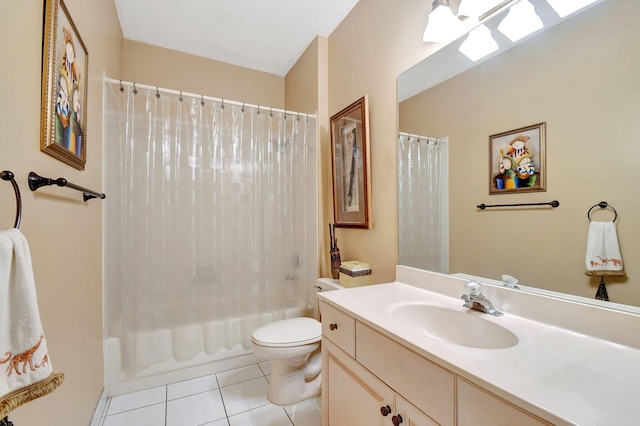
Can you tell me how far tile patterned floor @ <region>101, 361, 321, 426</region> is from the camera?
153 cm

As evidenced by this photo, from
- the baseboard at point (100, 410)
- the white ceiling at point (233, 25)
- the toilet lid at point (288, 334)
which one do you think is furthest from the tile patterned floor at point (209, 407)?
the white ceiling at point (233, 25)

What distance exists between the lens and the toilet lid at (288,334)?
1592 millimetres

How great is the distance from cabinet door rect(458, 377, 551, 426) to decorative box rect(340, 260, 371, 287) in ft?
3.59

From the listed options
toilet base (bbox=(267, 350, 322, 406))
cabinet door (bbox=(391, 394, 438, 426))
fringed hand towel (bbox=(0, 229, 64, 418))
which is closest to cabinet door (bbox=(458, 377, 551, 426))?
cabinet door (bbox=(391, 394, 438, 426))

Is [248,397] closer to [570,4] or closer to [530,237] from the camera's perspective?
[530,237]

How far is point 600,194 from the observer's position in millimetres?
832

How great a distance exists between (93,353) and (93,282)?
373 millimetres

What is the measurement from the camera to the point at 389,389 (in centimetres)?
87

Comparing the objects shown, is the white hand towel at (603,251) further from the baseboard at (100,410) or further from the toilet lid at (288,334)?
the baseboard at (100,410)

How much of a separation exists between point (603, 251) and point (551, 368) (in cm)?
45

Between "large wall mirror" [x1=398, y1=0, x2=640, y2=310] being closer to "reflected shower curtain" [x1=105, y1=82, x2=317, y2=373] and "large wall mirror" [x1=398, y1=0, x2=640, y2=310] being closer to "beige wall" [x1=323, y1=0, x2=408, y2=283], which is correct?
"beige wall" [x1=323, y1=0, x2=408, y2=283]

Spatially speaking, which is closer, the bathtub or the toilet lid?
the toilet lid

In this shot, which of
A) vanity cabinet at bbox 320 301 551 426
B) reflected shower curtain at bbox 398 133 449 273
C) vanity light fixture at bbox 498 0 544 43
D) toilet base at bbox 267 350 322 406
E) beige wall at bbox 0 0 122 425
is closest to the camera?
vanity cabinet at bbox 320 301 551 426

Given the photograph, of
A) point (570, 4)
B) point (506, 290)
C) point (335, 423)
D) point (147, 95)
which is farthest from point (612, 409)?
point (147, 95)
